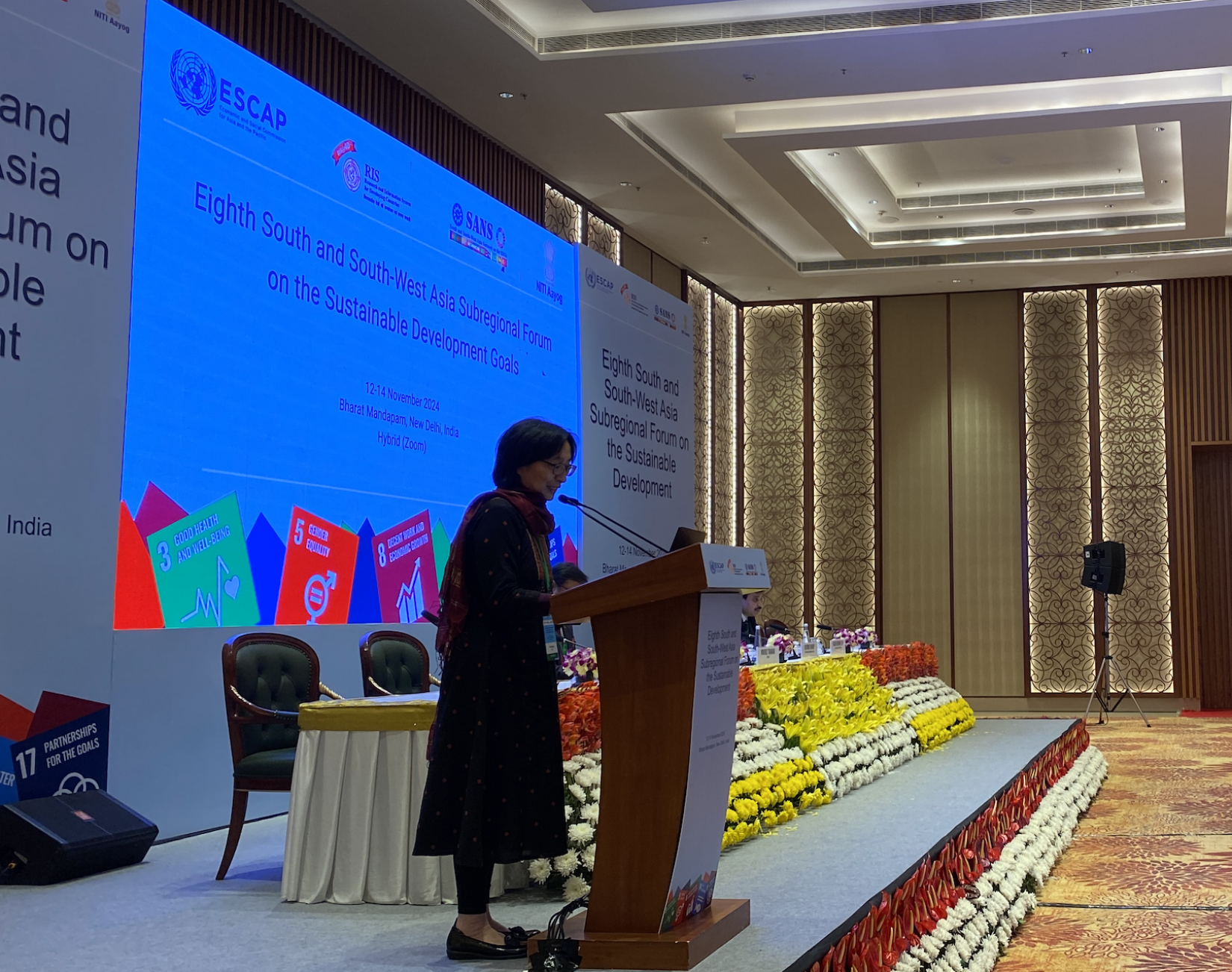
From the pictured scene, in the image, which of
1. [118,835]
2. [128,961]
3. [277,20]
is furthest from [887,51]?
[128,961]

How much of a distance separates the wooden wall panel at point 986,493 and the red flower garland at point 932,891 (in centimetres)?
644

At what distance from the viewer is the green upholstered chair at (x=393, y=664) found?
17.0 ft

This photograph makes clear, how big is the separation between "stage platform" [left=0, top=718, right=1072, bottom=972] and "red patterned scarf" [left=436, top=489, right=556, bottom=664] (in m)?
0.76

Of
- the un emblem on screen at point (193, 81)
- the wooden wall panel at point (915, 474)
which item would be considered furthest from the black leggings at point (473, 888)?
the wooden wall panel at point (915, 474)

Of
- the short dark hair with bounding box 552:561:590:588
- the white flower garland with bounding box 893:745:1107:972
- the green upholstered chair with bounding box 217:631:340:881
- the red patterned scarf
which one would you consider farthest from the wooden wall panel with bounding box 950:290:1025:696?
the red patterned scarf

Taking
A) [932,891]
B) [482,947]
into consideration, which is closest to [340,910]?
[482,947]

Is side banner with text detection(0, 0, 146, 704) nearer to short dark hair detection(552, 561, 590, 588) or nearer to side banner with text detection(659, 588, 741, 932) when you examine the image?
short dark hair detection(552, 561, 590, 588)

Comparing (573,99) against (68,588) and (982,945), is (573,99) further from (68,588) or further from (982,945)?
(982,945)

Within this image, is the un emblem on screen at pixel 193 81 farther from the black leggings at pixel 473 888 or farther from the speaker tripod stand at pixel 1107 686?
the speaker tripod stand at pixel 1107 686

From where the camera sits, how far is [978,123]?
8.61 m

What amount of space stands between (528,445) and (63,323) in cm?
244

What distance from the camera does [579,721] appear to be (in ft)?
13.5

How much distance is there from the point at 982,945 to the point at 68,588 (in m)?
3.22

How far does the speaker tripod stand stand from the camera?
1169 cm
